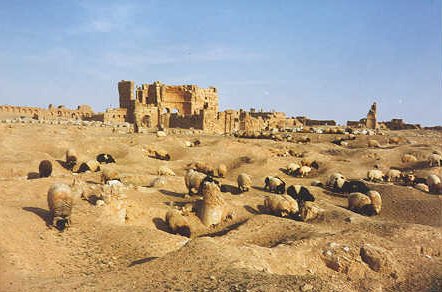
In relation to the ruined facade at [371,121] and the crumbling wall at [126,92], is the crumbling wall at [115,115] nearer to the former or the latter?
the crumbling wall at [126,92]

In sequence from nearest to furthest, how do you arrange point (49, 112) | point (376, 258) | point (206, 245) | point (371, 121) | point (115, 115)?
point (206, 245), point (376, 258), point (115, 115), point (49, 112), point (371, 121)

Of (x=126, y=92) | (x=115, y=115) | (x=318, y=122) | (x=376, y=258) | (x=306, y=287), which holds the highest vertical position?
(x=126, y=92)

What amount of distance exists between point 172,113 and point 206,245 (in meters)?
32.4

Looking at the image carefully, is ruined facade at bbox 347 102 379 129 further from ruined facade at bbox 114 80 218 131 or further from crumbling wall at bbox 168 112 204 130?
crumbling wall at bbox 168 112 204 130

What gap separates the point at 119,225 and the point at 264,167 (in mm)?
11350

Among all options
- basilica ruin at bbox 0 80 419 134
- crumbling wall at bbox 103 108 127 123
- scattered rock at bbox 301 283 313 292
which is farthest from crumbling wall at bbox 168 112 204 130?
scattered rock at bbox 301 283 313 292

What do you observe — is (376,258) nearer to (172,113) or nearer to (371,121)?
(172,113)

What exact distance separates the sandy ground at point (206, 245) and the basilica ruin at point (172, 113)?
1933 centimetres

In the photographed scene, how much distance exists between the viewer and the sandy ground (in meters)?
6.48

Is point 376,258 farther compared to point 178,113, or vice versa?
point 178,113

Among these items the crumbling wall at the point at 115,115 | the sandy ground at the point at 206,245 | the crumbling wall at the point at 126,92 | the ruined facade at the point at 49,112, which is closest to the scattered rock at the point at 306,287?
the sandy ground at the point at 206,245

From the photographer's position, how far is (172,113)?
129 ft

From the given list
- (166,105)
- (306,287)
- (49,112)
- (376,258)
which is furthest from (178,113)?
(306,287)

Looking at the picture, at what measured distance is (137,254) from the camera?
829 cm
